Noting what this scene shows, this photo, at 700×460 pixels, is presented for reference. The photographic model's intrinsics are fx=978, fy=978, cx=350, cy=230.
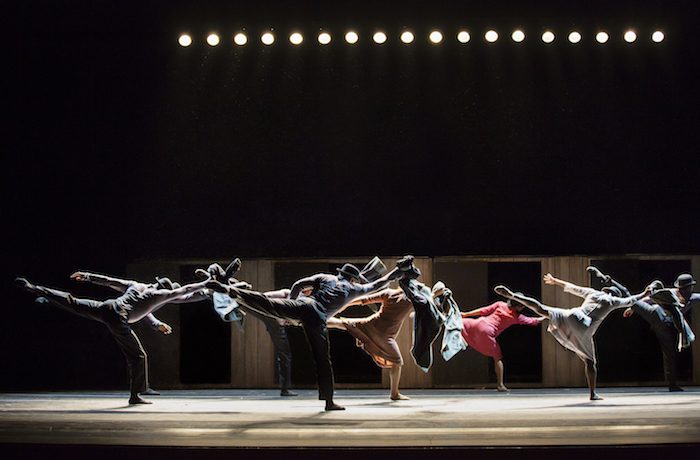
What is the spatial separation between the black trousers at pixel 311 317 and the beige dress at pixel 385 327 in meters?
0.93

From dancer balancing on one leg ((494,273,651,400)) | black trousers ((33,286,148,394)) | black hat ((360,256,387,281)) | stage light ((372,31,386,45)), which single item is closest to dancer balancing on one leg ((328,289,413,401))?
black hat ((360,256,387,281))

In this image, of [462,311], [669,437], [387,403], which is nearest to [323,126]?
[462,311]

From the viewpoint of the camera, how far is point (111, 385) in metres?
9.66

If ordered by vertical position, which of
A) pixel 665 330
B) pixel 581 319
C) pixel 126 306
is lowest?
pixel 665 330

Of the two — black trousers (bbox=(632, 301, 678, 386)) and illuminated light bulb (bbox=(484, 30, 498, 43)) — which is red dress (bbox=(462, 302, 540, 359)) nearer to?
black trousers (bbox=(632, 301, 678, 386))

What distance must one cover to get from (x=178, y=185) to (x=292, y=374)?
2160 mm

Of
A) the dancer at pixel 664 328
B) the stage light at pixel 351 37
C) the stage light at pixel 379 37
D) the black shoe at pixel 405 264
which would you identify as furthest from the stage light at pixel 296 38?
the dancer at pixel 664 328

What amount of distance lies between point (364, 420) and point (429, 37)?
13.3 feet

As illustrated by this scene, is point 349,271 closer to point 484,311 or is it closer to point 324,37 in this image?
point 484,311

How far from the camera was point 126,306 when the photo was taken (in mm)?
8195

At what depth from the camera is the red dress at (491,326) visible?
8727 mm

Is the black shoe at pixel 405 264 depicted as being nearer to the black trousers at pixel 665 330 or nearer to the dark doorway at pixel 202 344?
the black trousers at pixel 665 330

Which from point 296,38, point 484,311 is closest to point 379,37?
point 296,38

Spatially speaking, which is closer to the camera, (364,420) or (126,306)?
(364,420)
